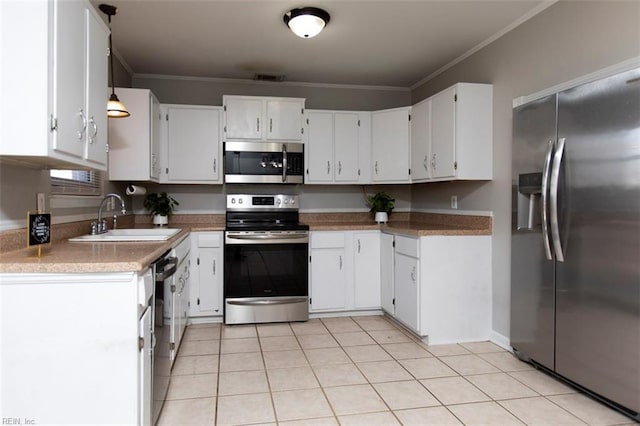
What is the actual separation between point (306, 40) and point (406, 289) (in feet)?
7.33

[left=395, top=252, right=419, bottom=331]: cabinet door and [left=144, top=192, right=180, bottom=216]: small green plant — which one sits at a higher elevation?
[left=144, top=192, right=180, bottom=216]: small green plant

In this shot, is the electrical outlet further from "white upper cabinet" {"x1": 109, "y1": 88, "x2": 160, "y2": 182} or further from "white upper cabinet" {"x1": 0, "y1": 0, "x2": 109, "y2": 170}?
"white upper cabinet" {"x1": 109, "y1": 88, "x2": 160, "y2": 182}

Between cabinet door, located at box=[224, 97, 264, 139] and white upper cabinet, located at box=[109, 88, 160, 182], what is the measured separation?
0.75 metres

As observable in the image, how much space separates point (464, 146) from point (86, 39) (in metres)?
2.64

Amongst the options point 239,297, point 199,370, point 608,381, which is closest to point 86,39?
point 199,370

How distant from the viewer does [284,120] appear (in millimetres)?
4020

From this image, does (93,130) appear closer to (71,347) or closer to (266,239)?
(71,347)

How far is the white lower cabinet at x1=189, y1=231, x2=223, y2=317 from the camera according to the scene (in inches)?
145

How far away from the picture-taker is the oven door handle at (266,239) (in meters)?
3.66

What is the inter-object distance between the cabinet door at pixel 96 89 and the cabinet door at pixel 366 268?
95.7 inches

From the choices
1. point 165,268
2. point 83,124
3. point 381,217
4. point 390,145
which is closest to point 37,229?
point 83,124

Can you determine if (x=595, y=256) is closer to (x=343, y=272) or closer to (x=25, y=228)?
(x=343, y=272)

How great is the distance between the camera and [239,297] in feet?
12.1

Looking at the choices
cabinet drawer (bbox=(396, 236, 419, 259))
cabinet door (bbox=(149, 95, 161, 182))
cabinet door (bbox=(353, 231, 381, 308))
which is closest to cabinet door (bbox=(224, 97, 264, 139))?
cabinet door (bbox=(149, 95, 161, 182))
